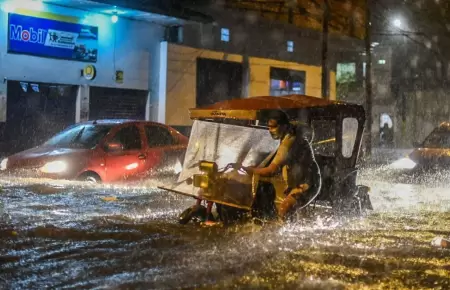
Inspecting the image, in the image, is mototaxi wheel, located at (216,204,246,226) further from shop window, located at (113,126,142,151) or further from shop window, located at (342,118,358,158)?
shop window, located at (113,126,142,151)

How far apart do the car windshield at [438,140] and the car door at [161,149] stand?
577 cm

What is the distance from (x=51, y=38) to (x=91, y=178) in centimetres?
759

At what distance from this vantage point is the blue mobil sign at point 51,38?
16625 millimetres

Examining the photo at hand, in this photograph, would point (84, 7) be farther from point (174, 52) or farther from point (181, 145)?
point (181, 145)

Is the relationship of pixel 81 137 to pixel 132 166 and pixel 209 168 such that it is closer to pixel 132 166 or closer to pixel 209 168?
pixel 132 166

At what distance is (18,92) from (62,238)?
10718 millimetres

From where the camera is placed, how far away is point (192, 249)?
A: 6910 mm

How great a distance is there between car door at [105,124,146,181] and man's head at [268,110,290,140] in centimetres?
463

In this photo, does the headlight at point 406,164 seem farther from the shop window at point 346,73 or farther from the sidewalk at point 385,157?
the shop window at point 346,73

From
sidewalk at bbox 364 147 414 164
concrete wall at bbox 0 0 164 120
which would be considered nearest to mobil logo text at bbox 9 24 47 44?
concrete wall at bbox 0 0 164 120

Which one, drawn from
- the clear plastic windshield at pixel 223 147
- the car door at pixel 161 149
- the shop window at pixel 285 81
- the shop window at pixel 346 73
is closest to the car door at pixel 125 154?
the car door at pixel 161 149

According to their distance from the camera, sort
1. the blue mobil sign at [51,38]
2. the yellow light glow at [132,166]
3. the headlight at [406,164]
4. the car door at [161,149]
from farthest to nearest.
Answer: the blue mobil sign at [51,38] < the headlight at [406,164] < the car door at [161,149] < the yellow light glow at [132,166]

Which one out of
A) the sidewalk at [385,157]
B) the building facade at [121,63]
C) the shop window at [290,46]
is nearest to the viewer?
the building facade at [121,63]

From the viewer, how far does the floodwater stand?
5.75 metres
